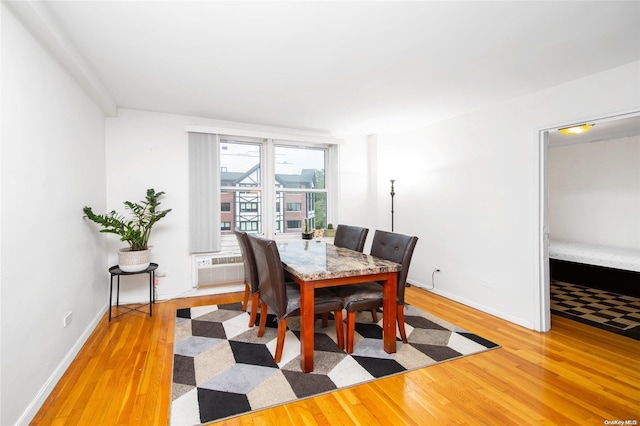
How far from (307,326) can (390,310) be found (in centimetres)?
68

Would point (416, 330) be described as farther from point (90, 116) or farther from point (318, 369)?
point (90, 116)

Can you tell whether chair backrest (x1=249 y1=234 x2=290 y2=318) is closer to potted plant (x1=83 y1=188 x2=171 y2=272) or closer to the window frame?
potted plant (x1=83 y1=188 x2=171 y2=272)

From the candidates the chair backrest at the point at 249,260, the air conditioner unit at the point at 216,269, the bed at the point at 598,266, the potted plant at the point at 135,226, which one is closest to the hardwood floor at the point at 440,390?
the potted plant at the point at 135,226

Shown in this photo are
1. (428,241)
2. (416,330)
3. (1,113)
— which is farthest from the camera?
(428,241)

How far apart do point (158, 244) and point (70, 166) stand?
1.55 meters

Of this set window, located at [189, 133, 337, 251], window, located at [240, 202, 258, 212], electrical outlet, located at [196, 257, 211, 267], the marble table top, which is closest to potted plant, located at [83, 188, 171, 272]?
window, located at [189, 133, 337, 251]

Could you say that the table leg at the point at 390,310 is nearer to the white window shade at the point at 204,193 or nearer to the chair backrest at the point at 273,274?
the chair backrest at the point at 273,274

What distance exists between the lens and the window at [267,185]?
14.0 feet

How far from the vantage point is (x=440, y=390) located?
6.49 ft

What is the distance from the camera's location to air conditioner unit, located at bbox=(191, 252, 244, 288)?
395 centimetres

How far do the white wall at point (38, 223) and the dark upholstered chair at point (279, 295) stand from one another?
4.46 feet

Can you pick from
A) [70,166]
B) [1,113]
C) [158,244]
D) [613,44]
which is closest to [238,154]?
[158,244]

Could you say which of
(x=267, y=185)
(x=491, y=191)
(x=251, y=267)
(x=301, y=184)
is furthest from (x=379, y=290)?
(x=301, y=184)

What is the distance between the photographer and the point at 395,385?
2.03 metres
